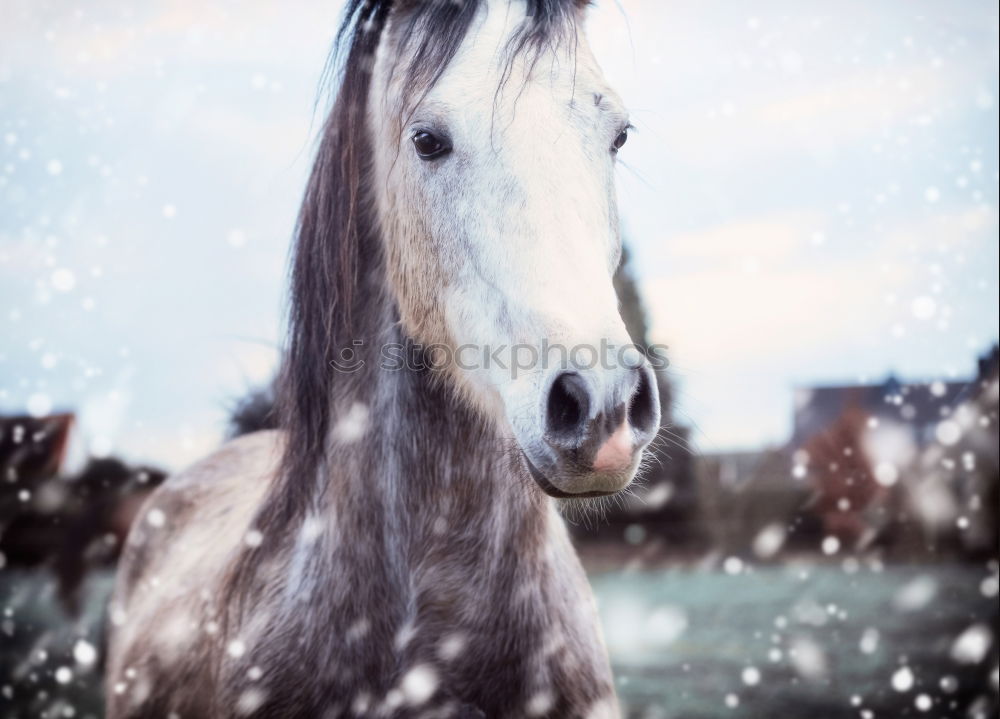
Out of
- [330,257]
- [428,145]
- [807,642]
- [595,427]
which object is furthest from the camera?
[807,642]

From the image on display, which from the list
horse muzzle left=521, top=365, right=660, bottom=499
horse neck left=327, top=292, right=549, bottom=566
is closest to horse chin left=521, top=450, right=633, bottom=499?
horse muzzle left=521, top=365, right=660, bottom=499

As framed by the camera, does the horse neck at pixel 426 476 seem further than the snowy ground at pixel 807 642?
No

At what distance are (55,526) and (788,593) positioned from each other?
4296mm

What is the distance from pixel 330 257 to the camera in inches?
45.8

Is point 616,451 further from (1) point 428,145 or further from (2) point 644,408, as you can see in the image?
(1) point 428,145

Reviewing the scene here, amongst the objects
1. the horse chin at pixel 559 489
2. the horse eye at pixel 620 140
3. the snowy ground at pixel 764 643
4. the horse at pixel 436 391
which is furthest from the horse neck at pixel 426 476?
the snowy ground at pixel 764 643

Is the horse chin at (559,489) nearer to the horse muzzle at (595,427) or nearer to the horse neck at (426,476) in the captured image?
the horse muzzle at (595,427)

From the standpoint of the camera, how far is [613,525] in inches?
173

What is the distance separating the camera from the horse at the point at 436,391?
0.96 meters

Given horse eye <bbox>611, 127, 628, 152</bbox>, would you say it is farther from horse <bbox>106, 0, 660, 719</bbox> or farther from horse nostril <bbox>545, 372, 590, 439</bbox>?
horse nostril <bbox>545, 372, 590, 439</bbox>

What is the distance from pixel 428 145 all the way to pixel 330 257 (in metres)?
0.27

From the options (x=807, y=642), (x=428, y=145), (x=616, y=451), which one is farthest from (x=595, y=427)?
(x=807, y=642)

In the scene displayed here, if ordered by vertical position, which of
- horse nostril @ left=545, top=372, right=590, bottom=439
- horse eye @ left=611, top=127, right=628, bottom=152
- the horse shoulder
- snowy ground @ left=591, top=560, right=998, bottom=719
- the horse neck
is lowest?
snowy ground @ left=591, top=560, right=998, bottom=719

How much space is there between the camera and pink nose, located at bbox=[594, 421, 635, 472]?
31.1 inches
